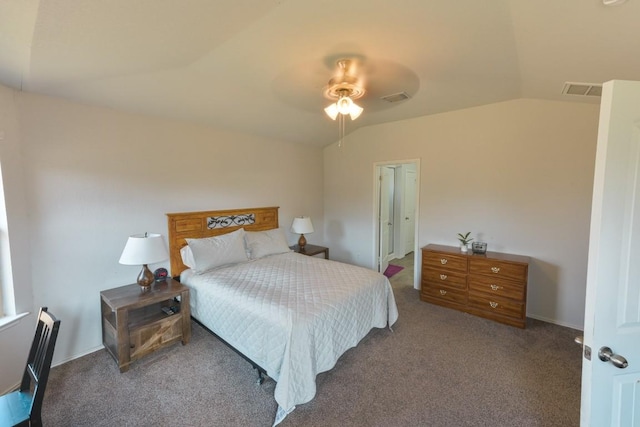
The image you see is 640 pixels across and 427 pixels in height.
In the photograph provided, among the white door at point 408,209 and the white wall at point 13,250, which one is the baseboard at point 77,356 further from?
the white door at point 408,209

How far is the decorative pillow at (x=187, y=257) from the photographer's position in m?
2.88

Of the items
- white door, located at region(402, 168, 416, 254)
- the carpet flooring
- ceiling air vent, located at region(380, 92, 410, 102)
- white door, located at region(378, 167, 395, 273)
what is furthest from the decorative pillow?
white door, located at region(402, 168, 416, 254)

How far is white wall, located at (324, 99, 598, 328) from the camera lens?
284 cm

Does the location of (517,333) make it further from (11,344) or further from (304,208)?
(11,344)

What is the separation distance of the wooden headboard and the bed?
1 cm

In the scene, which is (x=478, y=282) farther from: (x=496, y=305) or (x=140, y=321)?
(x=140, y=321)

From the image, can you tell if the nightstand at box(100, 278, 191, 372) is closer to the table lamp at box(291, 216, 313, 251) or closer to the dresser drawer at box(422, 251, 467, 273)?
the table lamp at box(291, 216, 313, 251)

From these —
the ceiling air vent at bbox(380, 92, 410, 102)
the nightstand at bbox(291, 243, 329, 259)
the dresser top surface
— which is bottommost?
the nightstand at bbox(291, 243, 329, 259)

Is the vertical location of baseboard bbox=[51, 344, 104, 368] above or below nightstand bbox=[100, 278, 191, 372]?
below

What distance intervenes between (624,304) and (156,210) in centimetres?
354

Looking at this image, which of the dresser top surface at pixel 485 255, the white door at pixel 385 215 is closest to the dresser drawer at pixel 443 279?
the dresser top surface at pixel 485 255

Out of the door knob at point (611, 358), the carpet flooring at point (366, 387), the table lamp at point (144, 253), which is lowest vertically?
the carpet flooring at point (366, 387)

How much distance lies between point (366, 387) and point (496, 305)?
1.96 metres

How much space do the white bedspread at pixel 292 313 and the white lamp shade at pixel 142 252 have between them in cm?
50
